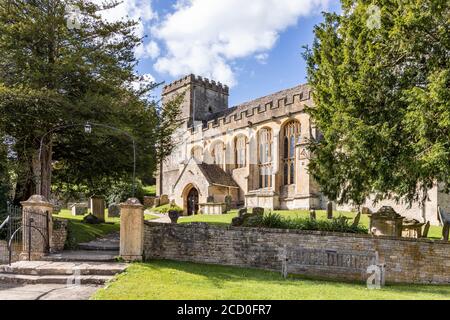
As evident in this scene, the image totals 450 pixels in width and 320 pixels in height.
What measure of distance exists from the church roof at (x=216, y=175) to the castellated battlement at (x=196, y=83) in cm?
1216

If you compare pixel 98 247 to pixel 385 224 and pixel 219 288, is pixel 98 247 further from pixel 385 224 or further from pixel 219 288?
pixel 385 224

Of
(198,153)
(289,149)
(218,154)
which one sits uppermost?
(198,153)

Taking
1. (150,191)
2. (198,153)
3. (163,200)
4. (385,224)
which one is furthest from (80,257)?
(150,191)

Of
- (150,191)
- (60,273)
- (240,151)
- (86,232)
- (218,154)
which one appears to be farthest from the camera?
(150,191)

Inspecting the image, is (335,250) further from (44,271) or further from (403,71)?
(44,271)

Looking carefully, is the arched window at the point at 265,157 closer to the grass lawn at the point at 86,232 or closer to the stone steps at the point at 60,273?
the grass lawn at the point at 86,232

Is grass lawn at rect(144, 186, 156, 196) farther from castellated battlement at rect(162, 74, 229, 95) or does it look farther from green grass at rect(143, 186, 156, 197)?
castellated battlement at rect(162, 74, 229, 95)

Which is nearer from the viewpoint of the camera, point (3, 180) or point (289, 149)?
point (3, 180)

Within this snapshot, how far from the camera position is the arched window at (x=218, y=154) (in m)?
37.1

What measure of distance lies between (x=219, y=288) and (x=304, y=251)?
11.9 feet

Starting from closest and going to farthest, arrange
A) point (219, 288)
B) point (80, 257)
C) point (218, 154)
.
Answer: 1. point (219, 288)
2. point (80, 257)
3. point (218, 154)

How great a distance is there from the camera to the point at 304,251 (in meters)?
11.0
